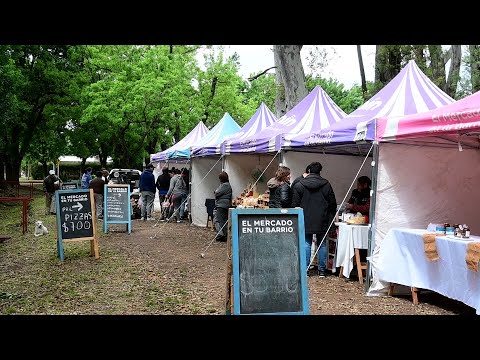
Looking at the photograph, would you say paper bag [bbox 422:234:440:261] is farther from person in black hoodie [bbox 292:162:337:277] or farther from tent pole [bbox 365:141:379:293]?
person in black hoodie [bbox 292:162:337:277]

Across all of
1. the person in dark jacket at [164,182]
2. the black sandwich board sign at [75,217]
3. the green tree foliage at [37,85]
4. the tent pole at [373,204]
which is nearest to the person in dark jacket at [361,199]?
the tent pole at [373,204]

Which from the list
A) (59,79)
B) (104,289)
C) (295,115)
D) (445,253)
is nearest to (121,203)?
(295,115)

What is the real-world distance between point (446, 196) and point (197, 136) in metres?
13.9

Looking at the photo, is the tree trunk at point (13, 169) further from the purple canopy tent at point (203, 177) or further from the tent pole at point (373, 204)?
the tent pole at point (373, 204)

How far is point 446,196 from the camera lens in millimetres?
7645

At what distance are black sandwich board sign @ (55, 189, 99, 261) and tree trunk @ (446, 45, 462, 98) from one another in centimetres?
1539

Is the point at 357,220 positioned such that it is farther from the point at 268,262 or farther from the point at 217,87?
the point at 217,87

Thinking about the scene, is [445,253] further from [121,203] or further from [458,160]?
[121,203]

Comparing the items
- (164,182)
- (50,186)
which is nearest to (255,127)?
(164,182)

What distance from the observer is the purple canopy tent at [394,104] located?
8.09 metres

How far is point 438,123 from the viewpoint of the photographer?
6043 millimetres

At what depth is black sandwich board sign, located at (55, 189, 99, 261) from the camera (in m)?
9.73

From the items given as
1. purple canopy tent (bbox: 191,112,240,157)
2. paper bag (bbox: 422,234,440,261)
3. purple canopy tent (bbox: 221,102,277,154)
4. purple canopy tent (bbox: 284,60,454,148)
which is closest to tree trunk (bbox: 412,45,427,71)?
purple canopy tent (bbox: 191,112,240,157)

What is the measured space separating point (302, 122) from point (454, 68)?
12.1 meters
